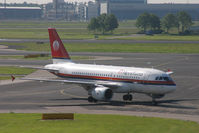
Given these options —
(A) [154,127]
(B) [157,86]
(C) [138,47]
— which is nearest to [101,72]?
(B) [157,86]

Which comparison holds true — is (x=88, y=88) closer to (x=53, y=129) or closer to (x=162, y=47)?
(x=53, y=129)

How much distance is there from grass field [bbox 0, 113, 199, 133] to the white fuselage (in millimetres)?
9068

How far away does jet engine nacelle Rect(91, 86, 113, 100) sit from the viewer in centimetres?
6200

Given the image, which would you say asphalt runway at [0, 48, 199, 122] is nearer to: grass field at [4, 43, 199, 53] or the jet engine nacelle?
the jet engine nacelle

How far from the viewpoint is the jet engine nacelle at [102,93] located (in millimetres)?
62000

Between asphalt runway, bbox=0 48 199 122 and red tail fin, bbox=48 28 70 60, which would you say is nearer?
asphalt runway, bbox=0 48 199 122

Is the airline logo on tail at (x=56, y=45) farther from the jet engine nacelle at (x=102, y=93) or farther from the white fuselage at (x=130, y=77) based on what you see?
the jet engine nacelle at (x=102, y=93)

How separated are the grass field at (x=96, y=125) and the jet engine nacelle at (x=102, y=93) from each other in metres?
8.05

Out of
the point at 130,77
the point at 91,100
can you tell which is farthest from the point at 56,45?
the point at 130,77

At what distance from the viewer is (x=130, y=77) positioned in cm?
6284

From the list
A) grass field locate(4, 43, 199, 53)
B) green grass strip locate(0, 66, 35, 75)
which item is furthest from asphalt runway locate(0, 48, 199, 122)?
grass field locate(4, 43, 199, 53)

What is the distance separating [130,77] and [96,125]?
15.6 m

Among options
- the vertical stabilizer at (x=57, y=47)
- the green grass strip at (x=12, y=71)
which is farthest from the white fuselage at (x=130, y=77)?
the green grass strip at (x=12, y=71)

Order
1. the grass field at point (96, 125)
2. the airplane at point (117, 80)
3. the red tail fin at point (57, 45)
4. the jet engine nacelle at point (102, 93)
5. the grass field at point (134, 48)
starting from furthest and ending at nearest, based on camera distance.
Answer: the grass field at point (134, 48) < the red tail fin at point (57, 45) < the jet engine nacelle at point (102, 93) < the airplane at point (117, 80) < the grass field at point (96, 125)
